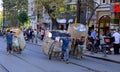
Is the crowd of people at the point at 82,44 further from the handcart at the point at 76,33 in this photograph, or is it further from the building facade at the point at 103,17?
the building facade at the point at 103,17

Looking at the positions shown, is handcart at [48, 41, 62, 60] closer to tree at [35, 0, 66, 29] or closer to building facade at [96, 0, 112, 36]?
tree at [35, 0, 66, 29]

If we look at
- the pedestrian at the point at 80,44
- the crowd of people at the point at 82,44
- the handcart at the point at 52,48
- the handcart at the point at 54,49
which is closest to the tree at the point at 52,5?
the crowd of people at the point at 82,44

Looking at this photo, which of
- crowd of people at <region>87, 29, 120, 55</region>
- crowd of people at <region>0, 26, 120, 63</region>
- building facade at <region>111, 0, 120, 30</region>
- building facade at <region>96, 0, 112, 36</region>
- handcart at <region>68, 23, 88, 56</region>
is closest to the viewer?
crowd of people at <region>0, 26, 120, 63</region>

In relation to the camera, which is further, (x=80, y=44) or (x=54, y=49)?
(x=80, y=44)

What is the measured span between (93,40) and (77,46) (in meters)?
5.94

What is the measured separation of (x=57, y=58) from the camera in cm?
2472

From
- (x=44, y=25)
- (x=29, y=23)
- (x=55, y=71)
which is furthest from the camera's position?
(x=29, y=23)

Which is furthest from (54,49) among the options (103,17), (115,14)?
(103,17)

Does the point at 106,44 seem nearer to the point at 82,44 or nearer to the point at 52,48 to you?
the point at 82,44

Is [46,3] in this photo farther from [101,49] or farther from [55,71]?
[55,71]

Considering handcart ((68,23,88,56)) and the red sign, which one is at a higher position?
the red sign

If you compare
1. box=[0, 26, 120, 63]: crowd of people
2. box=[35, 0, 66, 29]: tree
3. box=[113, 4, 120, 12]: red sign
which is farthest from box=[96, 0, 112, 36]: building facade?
box=[0, 26, 120, 63]: crowd of people

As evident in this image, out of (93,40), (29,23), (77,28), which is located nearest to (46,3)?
(93,40)

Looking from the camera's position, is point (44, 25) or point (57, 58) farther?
point (44, 25)
